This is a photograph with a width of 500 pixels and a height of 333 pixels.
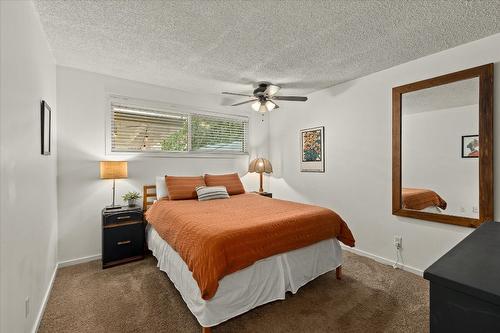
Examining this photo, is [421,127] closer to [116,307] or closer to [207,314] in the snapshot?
[207,314]

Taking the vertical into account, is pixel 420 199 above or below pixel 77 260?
above

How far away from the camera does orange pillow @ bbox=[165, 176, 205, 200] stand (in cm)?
327

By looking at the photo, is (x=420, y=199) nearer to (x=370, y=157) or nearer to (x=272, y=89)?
(x=370, y=157)

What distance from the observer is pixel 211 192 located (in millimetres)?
3379

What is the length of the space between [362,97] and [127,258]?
3.89 metres

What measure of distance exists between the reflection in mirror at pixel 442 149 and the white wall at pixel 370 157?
0.17 meters

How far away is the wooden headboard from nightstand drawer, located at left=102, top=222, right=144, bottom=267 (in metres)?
0.45

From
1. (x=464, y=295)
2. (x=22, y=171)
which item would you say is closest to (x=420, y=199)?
(x=464, y=295)

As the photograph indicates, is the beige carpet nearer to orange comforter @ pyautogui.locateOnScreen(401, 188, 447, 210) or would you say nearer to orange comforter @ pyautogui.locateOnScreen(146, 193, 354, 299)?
orange comforter @ pyautogui.locateOnScreen(146, 193, 354, 299)

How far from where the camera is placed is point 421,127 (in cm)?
271

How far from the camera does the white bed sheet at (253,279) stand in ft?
5.78

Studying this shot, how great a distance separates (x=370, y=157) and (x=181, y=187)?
8.84 feet

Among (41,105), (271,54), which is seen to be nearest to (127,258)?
(41,105)

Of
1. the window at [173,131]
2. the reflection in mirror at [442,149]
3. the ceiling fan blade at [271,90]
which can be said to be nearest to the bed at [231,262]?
the reflection in mirror at [442,149]
